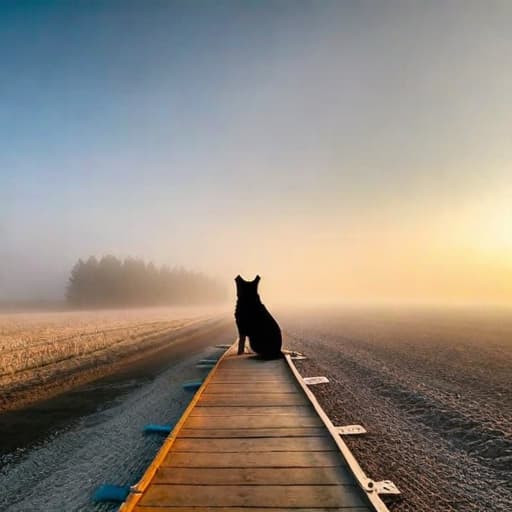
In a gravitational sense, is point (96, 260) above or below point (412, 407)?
above

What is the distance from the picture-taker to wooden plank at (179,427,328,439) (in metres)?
5.04

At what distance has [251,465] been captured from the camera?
13.5 feet

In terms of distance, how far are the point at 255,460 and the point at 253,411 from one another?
2047 mm

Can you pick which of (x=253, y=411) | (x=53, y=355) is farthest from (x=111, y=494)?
(x=53, y=355)

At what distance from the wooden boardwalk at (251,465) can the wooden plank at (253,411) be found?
0.01 m

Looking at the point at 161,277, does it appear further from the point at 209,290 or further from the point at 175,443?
the point at 175,443

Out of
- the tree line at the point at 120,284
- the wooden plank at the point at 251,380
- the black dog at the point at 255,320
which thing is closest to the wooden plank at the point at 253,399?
the wooden plank at the point at 251,380

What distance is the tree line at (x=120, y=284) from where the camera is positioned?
295 ft

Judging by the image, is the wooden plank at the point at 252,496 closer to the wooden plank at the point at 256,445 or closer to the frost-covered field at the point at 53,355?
the wooden plank at the point at 256,445

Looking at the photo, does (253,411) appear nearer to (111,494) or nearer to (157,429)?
(157,429)

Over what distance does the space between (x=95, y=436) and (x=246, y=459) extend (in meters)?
4.72

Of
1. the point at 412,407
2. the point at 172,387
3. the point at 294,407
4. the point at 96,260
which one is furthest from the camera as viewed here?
the point at 96,260

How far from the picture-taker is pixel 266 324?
1176 centimetres

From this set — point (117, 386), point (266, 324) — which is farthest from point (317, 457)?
point (117, 386)
